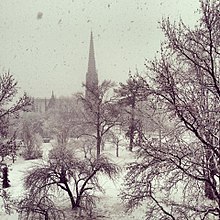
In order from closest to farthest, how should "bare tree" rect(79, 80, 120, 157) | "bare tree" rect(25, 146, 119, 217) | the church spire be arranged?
"bare tree" rect(25, 146, 119, 217)
"bare tree" rect(79, 80, 120, 157)
the church spire

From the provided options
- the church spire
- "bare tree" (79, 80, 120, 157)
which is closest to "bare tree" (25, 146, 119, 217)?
"bare tree" (79, 80, 120, 157)

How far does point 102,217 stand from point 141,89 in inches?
302

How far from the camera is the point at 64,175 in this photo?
13.9 meters

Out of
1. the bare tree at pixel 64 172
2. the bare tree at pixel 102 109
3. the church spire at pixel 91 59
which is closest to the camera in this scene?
the bare tree at pixel 64 172

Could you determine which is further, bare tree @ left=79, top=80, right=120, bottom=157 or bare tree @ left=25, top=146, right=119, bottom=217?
bare tree @ left=79, top=80, right=120, bottom=157

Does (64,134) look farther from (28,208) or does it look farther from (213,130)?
(213,130)

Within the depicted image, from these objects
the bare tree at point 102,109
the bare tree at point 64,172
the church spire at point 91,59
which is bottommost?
the bare tree at point 64,172

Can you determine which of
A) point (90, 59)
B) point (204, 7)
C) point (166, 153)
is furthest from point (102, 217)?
point (90, 59)

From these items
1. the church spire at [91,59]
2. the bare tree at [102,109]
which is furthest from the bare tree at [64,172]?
the church spire at [91,59]

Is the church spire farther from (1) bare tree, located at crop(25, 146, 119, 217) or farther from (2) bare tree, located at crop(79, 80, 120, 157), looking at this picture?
(1) bare tree, located at crop(25, 146, 119, 217)

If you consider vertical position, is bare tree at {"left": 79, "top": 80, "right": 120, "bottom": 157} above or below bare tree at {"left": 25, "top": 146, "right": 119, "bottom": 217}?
above

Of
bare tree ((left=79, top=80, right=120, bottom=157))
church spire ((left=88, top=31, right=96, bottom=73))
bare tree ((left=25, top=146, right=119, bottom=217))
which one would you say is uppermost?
church spire ((left=88, top=31, right=96, bottom=73))

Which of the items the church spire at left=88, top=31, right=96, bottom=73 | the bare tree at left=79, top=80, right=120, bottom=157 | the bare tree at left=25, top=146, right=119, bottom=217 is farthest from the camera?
the church spire at left=88, top=31, right=96, bottom=73

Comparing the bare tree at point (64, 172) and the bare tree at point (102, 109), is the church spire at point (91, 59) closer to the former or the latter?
the bare tree at point (102, 109)
